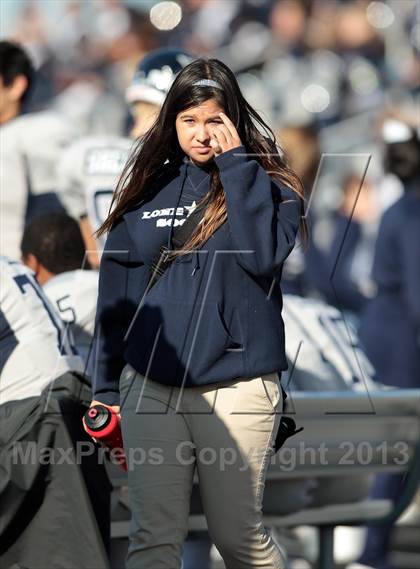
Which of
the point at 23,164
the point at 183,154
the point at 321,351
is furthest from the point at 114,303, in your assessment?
the point at 23,164

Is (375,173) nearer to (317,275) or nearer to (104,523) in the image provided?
(317,275)

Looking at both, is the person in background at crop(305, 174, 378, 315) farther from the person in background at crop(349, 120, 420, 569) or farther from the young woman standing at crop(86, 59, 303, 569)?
the young woman standing at crop(86, 59, 303, 569)

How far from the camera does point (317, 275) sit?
10.1 m

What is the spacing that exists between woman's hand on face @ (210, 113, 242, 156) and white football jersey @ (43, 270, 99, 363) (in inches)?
64.6

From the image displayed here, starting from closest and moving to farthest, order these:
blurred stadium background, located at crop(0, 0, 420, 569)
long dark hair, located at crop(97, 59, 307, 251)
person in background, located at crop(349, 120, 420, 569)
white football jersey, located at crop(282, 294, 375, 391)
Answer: long dark hair, located at crop(97, 59, 307, 251)
white football jersey, located at crop(282, 294, 375, 391)
person in background, located at crop(349, 120, 420, 569)
blurred stadium background, located at crop(0, 0, 420, 569)

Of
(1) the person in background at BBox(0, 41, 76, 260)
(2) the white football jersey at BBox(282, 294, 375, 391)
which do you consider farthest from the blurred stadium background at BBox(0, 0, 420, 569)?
(2) the white football jersey at BBox(282, 294, 375, 391)

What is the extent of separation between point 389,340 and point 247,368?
14.2 feet

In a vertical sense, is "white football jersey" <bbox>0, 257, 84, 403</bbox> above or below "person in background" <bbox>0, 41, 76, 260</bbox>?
below

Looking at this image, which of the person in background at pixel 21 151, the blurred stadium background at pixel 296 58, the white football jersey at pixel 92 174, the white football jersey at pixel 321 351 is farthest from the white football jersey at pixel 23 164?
the blurred stadium background at pixel 296 58

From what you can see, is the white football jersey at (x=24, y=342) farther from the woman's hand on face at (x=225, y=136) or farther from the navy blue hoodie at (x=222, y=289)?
the woman's hand on face at (x=225, y=136)

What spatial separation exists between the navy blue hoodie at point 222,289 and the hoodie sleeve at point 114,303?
0.08 metres

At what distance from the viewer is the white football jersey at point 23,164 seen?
21.4 ft

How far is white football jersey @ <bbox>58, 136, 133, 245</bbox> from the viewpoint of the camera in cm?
648

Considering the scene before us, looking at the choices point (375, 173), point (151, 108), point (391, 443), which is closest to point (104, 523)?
point (391, 443)
